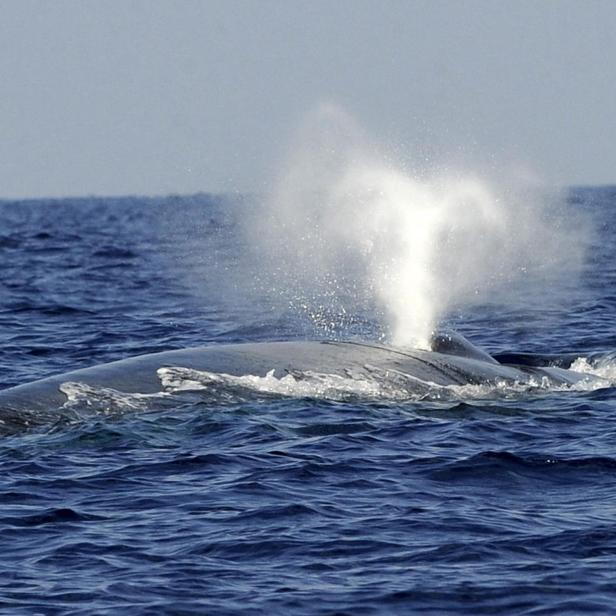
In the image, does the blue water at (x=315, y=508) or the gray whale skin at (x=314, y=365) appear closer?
the blue water at (x=315, y=508)

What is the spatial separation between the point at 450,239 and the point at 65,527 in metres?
50.3

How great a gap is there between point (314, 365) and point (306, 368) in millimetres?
187

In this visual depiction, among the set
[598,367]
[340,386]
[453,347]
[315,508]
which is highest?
[453,347]

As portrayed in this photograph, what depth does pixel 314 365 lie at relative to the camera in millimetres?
18094

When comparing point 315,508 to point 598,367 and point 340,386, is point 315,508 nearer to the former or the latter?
point 340,386

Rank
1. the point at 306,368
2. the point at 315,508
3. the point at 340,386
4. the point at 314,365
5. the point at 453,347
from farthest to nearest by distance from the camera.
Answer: the point at 453,347, the point at 314,365, the point at 306,368, the point at 340,386, the point at 315,508

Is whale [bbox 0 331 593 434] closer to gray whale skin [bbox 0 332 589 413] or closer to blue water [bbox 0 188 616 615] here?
gray whale skin [bbox 0 332 589 413]

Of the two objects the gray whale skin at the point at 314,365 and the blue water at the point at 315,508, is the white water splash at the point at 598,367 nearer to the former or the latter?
the gray whale skin at the point at 314,365

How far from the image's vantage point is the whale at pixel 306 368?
16109 mm

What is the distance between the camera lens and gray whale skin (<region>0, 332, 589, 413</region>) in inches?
655

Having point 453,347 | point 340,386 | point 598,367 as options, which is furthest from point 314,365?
point 598,367

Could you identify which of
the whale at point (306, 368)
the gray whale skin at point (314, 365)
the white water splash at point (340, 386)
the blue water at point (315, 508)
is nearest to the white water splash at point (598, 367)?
the whale at point (306, 368)

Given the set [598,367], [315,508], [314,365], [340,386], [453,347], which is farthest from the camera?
[598,367]

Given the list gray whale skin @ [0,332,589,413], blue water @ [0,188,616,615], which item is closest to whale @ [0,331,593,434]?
gray whale skin @ [0,332,589,413]
